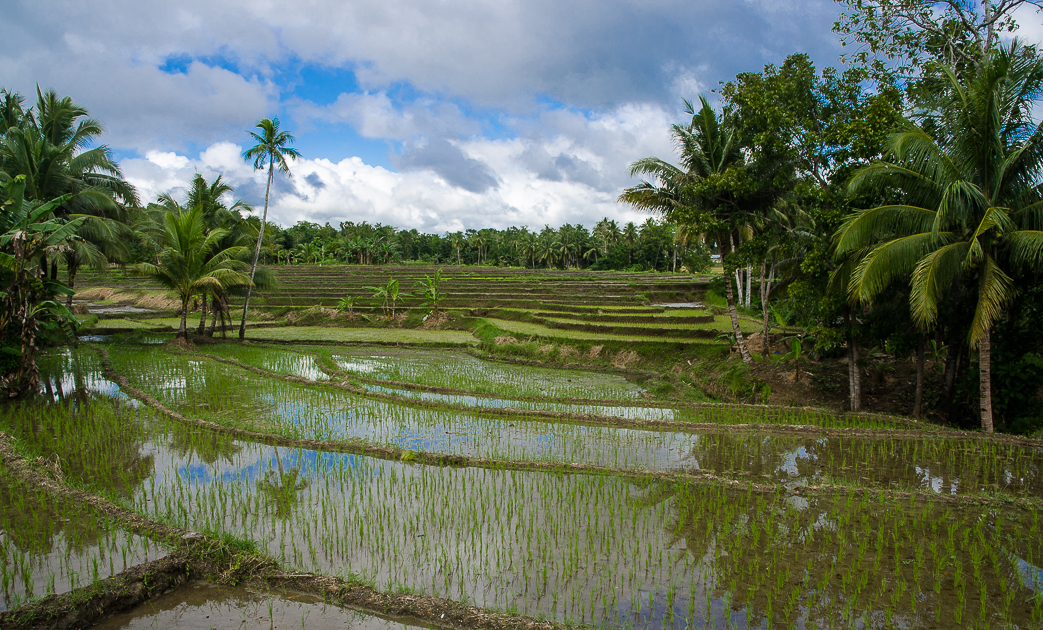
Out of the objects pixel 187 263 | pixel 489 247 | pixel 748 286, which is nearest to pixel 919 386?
pixel 748 286

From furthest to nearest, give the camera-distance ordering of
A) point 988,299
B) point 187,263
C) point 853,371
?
point 187,263 → point 853,371 → point 988,299

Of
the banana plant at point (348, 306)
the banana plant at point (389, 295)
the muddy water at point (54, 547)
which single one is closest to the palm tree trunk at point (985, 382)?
the muddy water at point (54, 547)

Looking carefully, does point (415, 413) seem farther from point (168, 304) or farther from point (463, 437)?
point (168, 304)

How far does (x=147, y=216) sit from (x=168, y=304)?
8.44 m

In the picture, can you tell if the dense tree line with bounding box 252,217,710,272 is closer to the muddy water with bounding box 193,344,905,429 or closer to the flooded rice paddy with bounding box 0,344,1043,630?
the muddy water with bounding box 193,344,905,429

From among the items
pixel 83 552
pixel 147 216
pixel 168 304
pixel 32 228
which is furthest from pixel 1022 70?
pixel 168 304

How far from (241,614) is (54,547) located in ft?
6.57

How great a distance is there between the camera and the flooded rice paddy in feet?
12.9

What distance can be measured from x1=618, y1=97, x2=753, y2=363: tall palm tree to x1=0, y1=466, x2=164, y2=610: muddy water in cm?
1155

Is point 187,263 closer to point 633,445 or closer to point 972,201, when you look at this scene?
point 633,445

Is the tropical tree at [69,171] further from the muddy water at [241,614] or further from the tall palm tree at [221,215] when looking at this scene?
the muddy water at [241,614]

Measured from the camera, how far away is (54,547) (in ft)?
14.4

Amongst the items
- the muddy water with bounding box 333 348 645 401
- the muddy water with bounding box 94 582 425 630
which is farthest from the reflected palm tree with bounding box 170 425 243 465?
the muddy water with bounding box 333 348 645 401

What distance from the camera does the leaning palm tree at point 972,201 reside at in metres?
7.32
